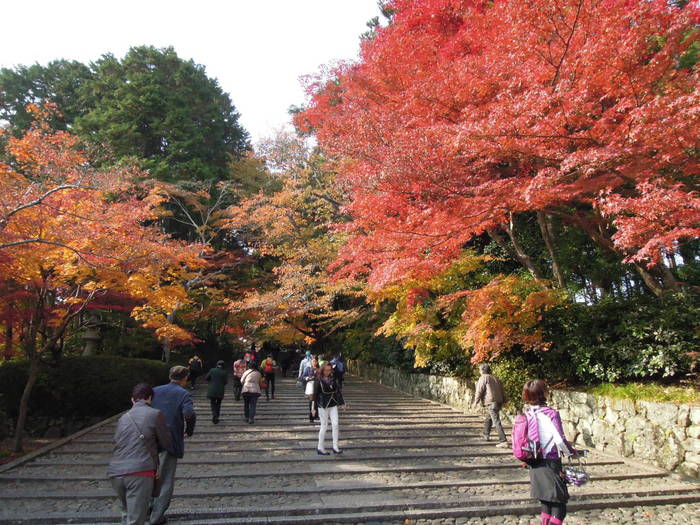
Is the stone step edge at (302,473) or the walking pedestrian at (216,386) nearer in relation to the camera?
the stone step edge at (302,473)

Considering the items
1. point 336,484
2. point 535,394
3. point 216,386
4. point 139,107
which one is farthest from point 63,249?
point 139,107

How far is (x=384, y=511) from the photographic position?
463 centimetres

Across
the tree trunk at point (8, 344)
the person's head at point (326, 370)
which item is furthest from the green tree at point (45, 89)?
the person's head at point (326, 370)

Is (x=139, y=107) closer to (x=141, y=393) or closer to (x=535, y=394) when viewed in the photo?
(x=141, y=393)

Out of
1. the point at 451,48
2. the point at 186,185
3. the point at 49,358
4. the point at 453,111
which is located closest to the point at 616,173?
the point at 453,111

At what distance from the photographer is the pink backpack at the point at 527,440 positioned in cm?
335

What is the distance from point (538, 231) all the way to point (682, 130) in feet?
23.4

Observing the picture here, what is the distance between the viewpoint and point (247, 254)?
22328 millimetres

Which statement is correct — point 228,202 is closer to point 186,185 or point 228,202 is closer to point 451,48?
point 186,185

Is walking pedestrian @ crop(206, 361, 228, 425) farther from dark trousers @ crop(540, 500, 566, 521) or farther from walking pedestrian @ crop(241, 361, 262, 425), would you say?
dark trousers @ crop(540, 500, 566, 521)

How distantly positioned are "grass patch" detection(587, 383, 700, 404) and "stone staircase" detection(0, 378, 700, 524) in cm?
106

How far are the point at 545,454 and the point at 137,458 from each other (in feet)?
11.0

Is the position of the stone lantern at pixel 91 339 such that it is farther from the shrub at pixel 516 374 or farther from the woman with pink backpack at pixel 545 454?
the woman with pink backpack at pixel 545 454

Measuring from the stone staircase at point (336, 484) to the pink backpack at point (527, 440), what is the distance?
5.68ft
